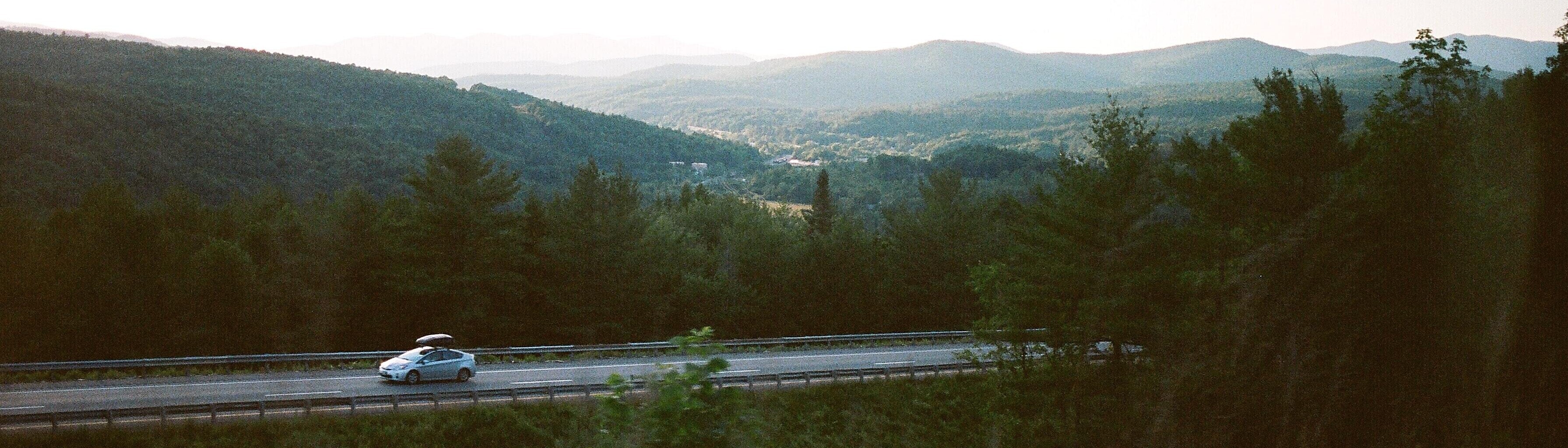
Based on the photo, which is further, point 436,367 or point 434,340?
point 434,340

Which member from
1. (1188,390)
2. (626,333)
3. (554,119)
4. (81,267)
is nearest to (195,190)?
(81,267)

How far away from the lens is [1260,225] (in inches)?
749

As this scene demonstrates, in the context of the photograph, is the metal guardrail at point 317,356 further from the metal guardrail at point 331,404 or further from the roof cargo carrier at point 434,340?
the metal guardrail at point 331,404

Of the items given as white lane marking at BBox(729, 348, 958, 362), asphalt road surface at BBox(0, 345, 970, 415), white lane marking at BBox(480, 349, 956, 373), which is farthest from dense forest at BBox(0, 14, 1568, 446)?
asphalt road surface at BBox(0, 345, 970, 415)

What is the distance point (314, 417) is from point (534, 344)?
1421 cm

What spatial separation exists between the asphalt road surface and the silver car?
0.20 metres

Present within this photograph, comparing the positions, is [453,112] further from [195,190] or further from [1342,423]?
[1342,423]

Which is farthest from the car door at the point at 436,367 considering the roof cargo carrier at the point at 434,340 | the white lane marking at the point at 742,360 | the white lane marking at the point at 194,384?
the white lane marking at the point at 742,360

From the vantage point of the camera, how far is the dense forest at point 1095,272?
30.7ft

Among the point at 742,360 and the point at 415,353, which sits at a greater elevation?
the point at 415,353

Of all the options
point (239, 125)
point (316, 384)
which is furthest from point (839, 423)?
point (239, 125)

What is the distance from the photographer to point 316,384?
75.4ft

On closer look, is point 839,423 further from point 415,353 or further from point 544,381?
point 415,353

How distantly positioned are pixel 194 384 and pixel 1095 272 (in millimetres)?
21189
